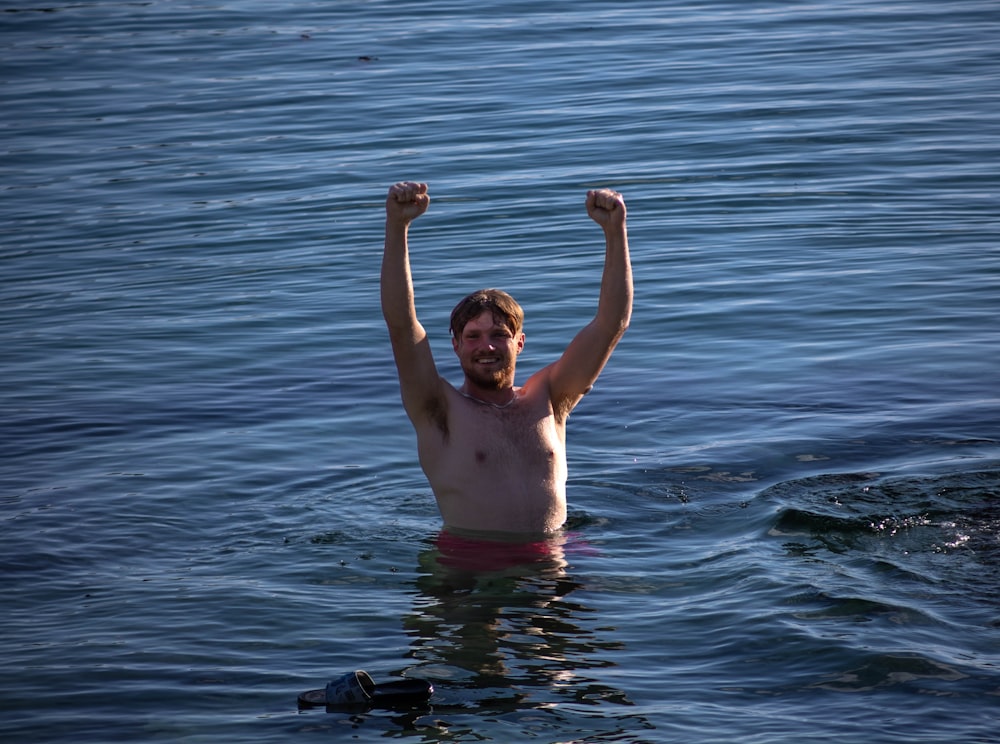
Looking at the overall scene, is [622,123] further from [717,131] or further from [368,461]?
[368,461]

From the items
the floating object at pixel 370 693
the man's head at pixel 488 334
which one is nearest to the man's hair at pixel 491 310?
the man's head at pixel 488 334

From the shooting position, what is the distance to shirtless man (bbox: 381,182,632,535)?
23.6 feet

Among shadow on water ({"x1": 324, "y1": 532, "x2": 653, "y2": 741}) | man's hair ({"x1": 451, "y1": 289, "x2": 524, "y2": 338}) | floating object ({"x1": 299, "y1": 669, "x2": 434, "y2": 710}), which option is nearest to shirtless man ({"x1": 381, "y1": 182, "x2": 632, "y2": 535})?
man's hair ({"x1": 451, "y1": 289, "x2": 524, "y2": 338})

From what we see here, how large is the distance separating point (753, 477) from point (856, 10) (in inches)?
671

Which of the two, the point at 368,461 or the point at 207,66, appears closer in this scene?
the point at 368,461

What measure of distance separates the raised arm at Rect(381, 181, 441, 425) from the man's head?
0.23 meters

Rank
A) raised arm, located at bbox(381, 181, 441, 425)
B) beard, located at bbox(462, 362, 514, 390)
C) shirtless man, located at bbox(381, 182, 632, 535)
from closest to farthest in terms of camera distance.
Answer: raised arm, located at bbox(381, 181, 441, 425) < shirtless man, located at bbox(381, 182, 632, 535) < beard, located at bbox(462, 362, 514, 390)

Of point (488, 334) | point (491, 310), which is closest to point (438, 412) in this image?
point (488, 334)

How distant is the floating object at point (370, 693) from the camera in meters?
5.67

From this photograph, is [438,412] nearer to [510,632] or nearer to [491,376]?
[491,376]

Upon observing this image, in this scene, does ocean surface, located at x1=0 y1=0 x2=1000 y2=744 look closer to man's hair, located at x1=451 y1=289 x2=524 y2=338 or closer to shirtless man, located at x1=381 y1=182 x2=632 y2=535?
shirtless man, located at x1=381 y1=182 x2=632 y2=535

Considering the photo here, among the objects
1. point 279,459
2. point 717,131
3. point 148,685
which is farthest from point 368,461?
point 717,131

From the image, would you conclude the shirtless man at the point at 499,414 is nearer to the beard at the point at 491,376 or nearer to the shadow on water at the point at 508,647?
the beard at the point at 491,376

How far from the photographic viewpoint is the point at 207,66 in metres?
23.2
